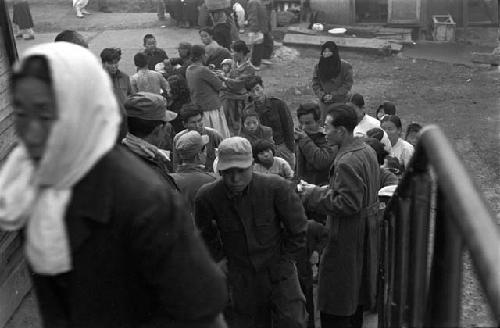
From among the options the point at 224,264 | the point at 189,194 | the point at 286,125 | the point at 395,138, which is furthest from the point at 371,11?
the point at 224,264

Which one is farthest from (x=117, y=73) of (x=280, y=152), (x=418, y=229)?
(x=418, y=229)

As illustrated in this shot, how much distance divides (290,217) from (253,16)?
37.2ft

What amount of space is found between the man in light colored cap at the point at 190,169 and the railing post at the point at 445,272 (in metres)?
3.26

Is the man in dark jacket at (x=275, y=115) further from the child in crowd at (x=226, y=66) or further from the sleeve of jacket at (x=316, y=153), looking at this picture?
the child in crowd at (x=226, y=66)

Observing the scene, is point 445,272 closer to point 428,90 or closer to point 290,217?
point 290,217

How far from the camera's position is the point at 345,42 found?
684 inches

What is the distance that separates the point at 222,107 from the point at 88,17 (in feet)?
37.2

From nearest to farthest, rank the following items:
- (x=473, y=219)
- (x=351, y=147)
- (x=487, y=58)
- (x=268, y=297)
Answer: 1. (x=473, y=219)
2. (x=268, y=297)
3. (x=351, y=147)
4. (x=487, y=58)

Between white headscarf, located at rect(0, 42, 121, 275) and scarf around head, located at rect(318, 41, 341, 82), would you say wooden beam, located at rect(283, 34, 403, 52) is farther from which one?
white headscarf, located at rect(0, 42, 121, 275)

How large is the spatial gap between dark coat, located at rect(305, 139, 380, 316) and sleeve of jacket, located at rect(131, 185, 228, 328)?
3.10 meters

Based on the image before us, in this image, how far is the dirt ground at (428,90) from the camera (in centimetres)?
1099

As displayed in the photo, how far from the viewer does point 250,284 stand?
4.88 meters

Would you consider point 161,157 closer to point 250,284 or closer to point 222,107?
point 250,284

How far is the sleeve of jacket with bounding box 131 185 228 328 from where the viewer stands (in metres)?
1.88
